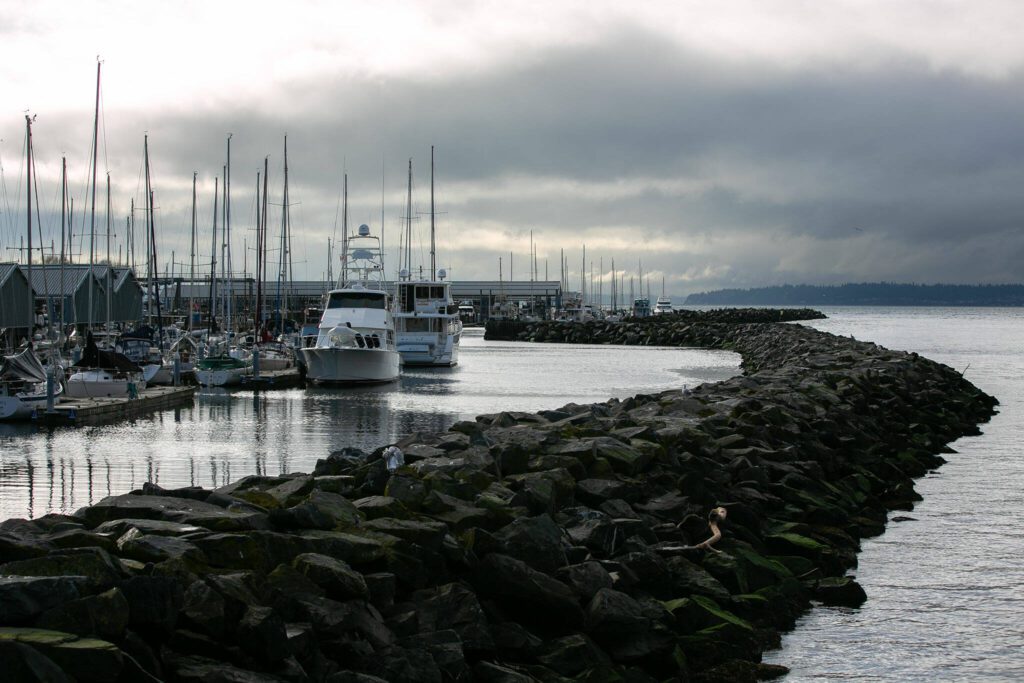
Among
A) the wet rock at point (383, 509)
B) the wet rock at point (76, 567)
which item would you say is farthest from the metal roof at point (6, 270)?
the wet rock at point (76, 567)

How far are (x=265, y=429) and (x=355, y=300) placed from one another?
57.0ft

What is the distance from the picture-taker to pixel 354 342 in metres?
42.5

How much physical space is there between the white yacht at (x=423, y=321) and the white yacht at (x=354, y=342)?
6068 mm

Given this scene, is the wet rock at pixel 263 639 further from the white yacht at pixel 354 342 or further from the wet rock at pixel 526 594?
the white yacht at pixel 354 342

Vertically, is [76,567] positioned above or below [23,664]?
above

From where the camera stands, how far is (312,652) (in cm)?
637

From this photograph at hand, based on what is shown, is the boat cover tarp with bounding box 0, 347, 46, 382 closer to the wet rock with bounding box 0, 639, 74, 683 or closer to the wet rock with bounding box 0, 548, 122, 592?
the wet rock with bounding box 0, 548, 122, 592

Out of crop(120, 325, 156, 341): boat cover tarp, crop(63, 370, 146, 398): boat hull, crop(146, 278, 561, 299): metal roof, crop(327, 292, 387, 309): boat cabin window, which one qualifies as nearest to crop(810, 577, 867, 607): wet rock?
crop(63, 370, 146, 398): boat hull

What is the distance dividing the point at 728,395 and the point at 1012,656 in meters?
13.5

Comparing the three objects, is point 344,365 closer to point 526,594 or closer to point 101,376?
point 101,376

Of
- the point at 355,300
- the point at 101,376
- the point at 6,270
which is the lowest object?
the point at 101,376

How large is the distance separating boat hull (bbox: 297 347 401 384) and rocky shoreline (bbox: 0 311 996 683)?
89.5 ft

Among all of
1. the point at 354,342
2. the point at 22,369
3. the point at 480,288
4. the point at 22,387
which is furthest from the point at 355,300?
the point at 480,288

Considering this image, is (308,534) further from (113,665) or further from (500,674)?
(113,665)
